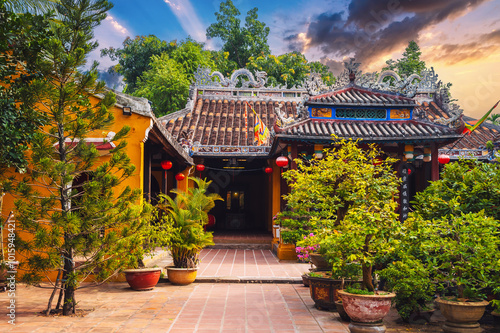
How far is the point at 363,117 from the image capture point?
1105cm

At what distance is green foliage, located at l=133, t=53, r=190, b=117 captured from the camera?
764 inches

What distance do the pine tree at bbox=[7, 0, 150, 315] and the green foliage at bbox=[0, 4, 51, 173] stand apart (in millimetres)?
154

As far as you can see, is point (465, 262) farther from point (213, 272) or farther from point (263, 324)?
point (213, 272)

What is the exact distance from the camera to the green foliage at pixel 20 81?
489 centimetres

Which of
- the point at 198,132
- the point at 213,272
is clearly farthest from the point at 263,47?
the point at 213,272

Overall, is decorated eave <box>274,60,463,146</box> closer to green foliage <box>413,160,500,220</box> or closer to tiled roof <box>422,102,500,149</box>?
tiled roof <box>422,102,500,149</box>

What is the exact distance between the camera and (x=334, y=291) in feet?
18.3

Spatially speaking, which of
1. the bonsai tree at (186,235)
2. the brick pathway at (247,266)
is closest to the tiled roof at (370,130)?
the brick pathway at (247,266)

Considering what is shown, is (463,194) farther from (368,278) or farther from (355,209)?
(368,278)

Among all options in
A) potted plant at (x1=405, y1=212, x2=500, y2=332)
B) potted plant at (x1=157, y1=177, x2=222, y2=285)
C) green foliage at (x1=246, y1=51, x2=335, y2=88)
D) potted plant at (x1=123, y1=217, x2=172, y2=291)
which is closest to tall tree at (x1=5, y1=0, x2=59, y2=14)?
potted plant at (x1=157, y1=177, x2=222, y2=285)

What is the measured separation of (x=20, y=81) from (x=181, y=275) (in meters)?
3.94

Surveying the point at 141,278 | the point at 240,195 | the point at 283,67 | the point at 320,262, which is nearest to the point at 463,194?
the point at 320,262

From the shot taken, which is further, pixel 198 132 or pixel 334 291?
pixel 198 132

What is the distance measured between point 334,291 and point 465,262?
169cm
